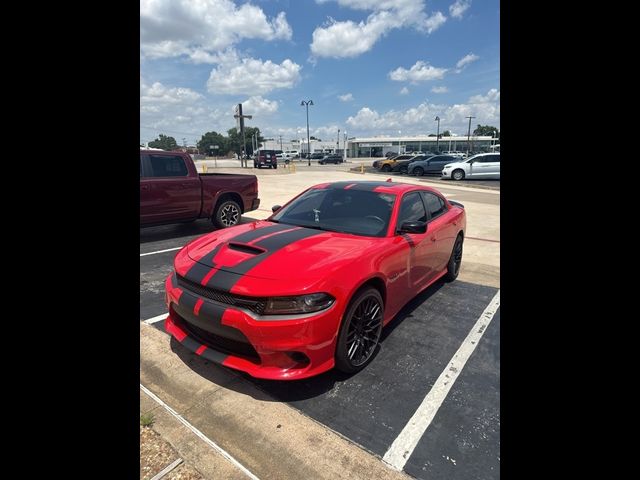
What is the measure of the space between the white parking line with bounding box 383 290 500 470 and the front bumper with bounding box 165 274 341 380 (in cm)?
65

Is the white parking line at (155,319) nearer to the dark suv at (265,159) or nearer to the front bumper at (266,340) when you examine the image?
the front bumper at (266,340)

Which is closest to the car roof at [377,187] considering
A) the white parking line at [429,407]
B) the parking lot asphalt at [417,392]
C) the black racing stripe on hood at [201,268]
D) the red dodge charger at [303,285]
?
the red dodge charger at [303,285]

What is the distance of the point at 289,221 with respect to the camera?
389cm

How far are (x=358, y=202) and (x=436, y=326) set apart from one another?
4.82ft

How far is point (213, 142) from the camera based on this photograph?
104312mm

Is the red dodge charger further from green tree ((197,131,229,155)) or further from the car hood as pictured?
green tree ((197,131,229,155))

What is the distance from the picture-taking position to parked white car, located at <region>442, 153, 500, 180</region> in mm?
21531

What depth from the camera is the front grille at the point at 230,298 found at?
2451mm

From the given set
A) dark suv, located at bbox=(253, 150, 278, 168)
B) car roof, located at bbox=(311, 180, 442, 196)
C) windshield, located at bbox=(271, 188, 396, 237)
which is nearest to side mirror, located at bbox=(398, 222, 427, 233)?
windshield, located at bbox=(271, 188, 396, 237)

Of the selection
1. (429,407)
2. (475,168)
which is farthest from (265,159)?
(429,407)
